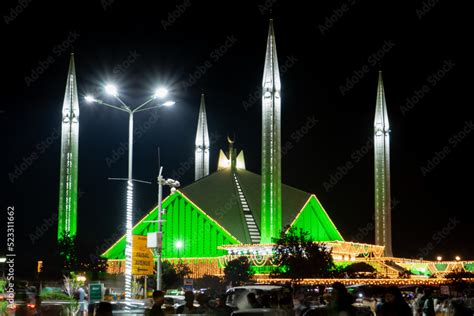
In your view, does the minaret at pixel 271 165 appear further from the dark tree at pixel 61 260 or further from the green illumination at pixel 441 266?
the green illumination at pixel 441 266

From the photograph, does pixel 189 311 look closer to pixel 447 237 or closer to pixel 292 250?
pixel 292 250

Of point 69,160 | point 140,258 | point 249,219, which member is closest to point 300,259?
point 249,219

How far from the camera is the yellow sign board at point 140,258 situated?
20359mm

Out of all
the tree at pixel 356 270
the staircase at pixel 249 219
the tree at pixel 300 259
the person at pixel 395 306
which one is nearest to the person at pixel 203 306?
the person at pixel 395 306

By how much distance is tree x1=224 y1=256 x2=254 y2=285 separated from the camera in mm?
43844

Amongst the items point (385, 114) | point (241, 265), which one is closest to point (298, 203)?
point (385, 114)

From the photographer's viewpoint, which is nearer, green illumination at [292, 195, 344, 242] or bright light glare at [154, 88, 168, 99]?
bright light glare at [154, 88, 168, 99]

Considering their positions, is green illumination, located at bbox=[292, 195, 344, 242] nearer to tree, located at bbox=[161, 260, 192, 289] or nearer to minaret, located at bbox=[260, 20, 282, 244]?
minaret, located at bbox=[260, 20, 282, 244]

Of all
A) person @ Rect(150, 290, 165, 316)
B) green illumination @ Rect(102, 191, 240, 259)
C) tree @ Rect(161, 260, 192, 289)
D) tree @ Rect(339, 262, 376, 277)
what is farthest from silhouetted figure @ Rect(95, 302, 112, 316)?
green illumination @ Rect(102, 191, 240, 259)

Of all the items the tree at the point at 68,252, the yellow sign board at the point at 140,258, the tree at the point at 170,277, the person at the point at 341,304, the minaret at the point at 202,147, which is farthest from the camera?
the minaret at the point at 202,147

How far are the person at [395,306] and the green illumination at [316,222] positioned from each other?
5188 cm

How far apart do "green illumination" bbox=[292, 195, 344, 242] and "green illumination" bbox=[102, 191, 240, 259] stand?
8439 millimetres

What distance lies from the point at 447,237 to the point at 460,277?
35123 mm

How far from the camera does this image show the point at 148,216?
184ft
